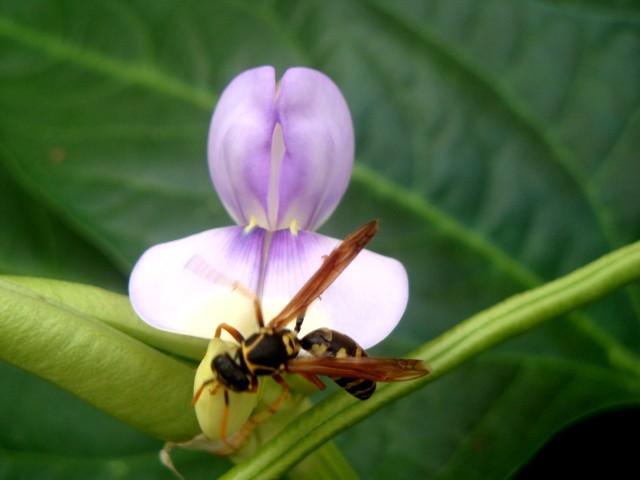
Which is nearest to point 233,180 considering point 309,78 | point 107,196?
point 309,78

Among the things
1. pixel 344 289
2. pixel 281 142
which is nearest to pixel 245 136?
pixel 281 142

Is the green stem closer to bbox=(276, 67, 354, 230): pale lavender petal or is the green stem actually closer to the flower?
the flower

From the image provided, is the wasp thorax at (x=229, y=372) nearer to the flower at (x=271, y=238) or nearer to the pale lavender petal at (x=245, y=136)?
the flower at (x=271, y=238)

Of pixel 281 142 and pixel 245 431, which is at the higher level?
pixel 281 142

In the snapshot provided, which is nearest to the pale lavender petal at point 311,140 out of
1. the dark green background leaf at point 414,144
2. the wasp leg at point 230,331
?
the wasp leg at point 230,331

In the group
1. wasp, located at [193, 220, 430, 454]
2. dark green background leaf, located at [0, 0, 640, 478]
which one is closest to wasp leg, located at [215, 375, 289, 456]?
wasp, located at [193, 220, 430, 454]

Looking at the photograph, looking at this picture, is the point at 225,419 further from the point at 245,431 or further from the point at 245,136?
the point at 245,136
